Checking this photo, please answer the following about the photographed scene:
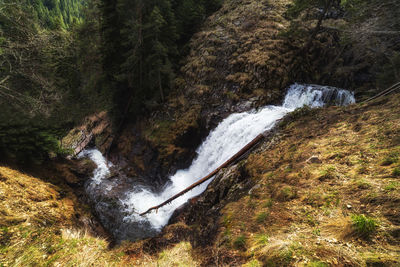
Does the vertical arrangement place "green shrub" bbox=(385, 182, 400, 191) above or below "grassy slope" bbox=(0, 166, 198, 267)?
below

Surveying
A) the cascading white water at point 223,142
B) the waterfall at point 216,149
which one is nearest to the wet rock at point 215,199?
the waterfall at point 216,149

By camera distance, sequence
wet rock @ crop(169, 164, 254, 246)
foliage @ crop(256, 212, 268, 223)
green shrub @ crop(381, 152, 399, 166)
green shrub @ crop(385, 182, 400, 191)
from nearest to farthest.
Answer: green shrub @ crop(385, 182, 400, 191) → green shrub @ crop(381, 152, 399, 166) → foliage @ crop(256, 212, 268, 223) → wet rock @ crop(169, 164, 254, 246)

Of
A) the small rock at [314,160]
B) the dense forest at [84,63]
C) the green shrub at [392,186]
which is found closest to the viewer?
the green shrub at [392,186]

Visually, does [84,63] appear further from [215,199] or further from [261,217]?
[261,217]

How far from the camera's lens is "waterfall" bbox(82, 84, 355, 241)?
988cm

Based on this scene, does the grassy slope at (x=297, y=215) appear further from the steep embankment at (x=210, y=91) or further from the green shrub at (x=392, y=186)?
the steep embankment at (x=210, y=91)

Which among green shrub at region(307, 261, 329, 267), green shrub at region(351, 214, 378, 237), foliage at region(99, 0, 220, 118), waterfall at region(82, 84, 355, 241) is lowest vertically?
waterfall at region(82, 84, 355, 241)

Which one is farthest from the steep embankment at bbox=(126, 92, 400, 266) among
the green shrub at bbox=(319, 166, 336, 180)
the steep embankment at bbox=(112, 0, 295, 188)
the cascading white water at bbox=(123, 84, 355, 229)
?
the steep embankment at bbox=(112, 0, 295, 188)

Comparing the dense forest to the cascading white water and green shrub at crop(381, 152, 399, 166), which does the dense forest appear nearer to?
the cascading white water

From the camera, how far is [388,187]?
3170 millimetres

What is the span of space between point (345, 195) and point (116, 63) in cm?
1764

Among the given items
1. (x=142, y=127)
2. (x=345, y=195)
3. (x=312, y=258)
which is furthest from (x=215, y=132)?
(x=312, y=258)

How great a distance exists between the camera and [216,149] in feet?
37.2

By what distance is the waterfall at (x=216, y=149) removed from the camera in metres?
9.88
